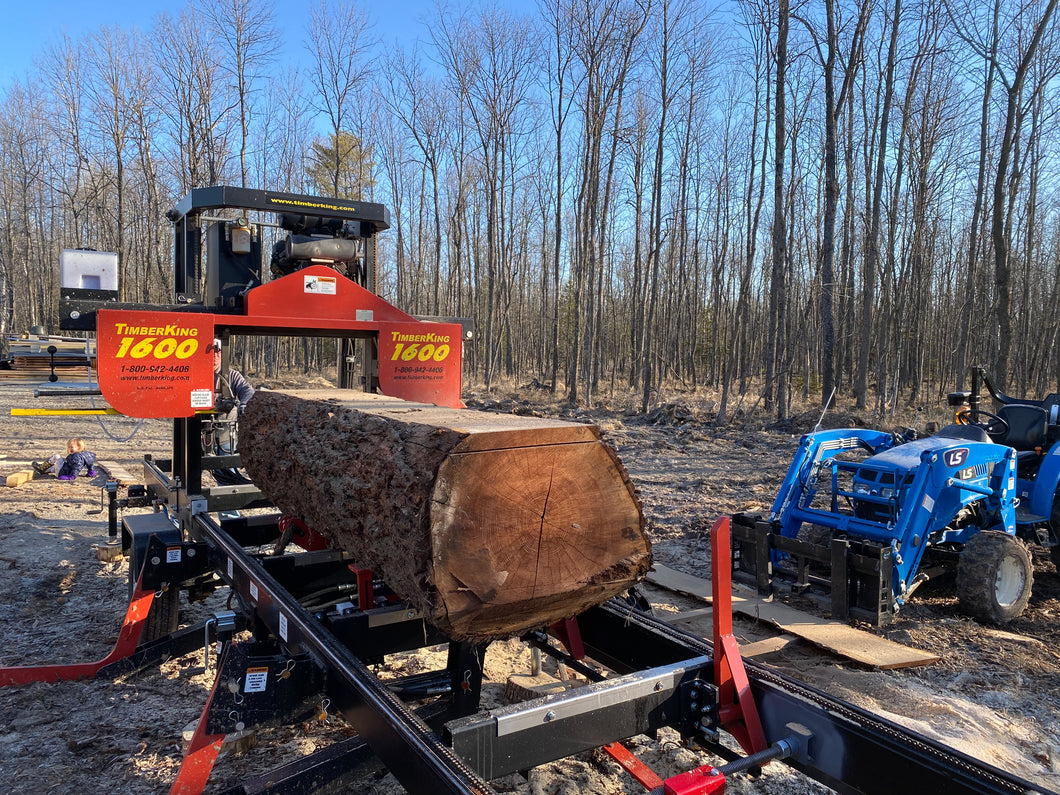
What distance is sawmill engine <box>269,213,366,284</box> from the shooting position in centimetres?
514

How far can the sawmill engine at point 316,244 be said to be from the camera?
5.14 m

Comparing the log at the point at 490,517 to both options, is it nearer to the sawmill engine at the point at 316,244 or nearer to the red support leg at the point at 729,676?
the red support leg at the point at 729,676

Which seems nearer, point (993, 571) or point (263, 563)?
Answer: point (263, 563)

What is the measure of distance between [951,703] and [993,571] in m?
1.47

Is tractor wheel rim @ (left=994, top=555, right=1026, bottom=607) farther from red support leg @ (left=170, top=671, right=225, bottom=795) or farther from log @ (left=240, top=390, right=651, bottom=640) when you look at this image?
red support leg @ (left=170, top=671, right=225, bottom=795)

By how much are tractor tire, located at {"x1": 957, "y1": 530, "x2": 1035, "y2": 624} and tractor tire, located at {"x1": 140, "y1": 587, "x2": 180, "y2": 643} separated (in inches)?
212

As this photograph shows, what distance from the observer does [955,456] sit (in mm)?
5023

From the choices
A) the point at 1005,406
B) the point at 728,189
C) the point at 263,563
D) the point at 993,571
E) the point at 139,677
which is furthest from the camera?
the point at 728,189

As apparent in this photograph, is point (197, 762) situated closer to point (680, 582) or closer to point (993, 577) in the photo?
point (680, 582)

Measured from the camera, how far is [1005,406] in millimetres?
6543

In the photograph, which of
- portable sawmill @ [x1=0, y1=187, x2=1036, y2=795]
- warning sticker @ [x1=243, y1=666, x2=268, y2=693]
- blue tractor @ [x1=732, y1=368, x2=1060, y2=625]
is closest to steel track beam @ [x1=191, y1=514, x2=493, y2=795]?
portable sawmill @ [x1=0, y1=187, x2=1036, y2=795]

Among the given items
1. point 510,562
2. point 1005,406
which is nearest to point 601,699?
point 510,562

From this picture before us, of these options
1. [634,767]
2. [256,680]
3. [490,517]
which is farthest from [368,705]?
[634,767]

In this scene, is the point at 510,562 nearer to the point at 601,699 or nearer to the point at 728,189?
the point at 601,699
